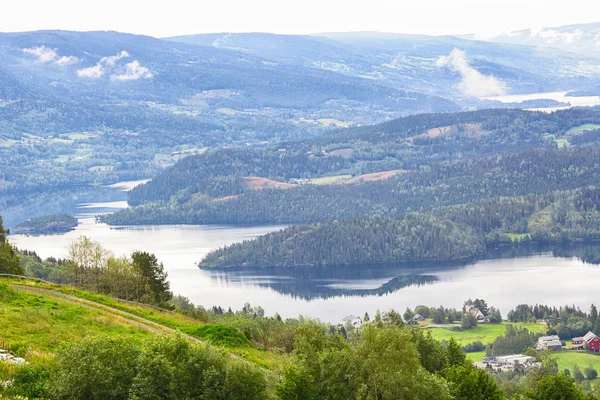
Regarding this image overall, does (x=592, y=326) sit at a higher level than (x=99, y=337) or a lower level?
lower

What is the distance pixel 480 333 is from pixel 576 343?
12.5m

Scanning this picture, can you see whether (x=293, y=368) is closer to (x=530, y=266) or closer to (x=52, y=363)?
(x=52, y=363)

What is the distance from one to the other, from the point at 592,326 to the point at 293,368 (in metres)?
73.2

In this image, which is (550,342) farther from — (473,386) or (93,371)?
(93,371)

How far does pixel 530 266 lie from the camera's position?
17200 cm

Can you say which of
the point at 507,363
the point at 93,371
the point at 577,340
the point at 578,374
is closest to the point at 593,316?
the point at 577,340

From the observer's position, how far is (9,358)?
39.9m

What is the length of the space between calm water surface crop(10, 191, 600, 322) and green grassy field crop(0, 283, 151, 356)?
247ft

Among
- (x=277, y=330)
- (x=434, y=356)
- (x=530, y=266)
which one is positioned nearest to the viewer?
(x=434, y=356)

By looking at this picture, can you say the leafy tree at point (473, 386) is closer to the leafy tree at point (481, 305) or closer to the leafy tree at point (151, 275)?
the leafy tree at point (151, 275)

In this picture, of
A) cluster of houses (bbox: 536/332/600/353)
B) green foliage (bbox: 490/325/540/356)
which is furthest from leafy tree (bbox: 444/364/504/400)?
cluster of houses (bbox: 536/332/600/353)

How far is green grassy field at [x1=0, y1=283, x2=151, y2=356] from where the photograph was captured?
1766 inches

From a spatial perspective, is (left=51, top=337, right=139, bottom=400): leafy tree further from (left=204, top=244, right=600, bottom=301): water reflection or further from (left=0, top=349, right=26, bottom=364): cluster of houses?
(left=204, top=244, right=600, bottom=301): water reflection

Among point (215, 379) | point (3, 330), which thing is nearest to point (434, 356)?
point (215, 379)
